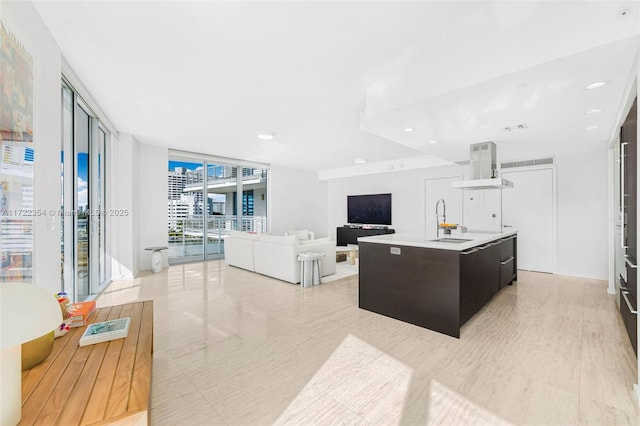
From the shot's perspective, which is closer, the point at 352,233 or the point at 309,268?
the point at 309,268

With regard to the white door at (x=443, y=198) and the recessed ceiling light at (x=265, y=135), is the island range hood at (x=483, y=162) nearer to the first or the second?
the white door at (x=443, y=198)

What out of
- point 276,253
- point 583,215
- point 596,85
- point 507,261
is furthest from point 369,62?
point 583,215

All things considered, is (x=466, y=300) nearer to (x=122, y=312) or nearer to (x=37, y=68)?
(x=122, y=312)

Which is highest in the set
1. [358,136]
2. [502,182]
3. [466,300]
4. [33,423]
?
[358,136]

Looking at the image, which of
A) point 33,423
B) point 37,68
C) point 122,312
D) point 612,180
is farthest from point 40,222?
point 612,180

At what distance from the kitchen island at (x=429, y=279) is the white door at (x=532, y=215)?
266cm

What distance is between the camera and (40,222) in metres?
1.92

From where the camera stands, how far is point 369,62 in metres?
2.49

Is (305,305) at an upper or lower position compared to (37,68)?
lower

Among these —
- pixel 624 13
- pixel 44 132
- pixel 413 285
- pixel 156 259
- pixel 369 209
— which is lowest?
pixel 156 259

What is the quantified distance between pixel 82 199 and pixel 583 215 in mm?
7889

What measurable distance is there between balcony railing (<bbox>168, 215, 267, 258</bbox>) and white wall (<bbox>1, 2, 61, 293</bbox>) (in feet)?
14.2

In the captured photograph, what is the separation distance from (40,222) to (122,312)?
83 centimetres

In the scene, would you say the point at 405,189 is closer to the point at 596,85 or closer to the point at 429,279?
the point at 429,279
